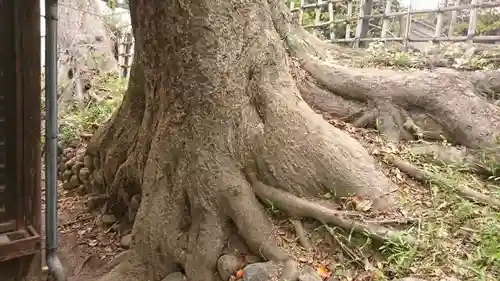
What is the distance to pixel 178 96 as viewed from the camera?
3.74 metres

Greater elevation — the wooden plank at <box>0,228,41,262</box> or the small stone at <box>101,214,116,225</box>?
the wooden plank at <box>0,228,41,262</box>

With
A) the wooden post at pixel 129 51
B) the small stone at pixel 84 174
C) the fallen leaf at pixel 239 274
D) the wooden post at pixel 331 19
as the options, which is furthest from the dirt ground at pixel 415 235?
the wooden post at pixel 129 51

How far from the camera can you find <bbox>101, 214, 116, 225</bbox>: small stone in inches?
212

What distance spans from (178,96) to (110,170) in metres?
2.23

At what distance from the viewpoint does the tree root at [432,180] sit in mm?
2998

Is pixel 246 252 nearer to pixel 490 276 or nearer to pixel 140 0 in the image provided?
pixel 490 276

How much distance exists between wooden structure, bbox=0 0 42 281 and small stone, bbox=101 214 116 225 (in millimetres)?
1497

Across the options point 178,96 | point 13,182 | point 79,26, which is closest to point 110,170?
point 13,182

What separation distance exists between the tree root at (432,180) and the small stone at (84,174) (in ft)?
13.8

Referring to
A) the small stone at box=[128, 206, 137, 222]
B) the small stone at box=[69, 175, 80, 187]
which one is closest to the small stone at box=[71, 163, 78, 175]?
the small stone at box=[69, 175, 80, 187]

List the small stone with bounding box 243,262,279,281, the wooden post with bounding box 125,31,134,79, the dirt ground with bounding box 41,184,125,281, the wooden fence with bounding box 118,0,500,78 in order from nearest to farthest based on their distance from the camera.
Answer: the small stone with bounding box 243,262,279,281 < the dirt ground with bounding box 41,184,125,281 < the wooden fence with bounding box 118,0,500,78 < the wooden post with bounding box 125,31,134,79

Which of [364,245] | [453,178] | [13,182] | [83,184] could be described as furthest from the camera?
[83,184]

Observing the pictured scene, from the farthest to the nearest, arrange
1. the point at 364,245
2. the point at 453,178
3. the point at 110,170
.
Result: the point at 110,170
the point at 453,178
the point at 364,245

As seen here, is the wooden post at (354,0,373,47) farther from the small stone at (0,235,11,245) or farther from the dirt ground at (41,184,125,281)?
the small stone at (0,235,11,245)
